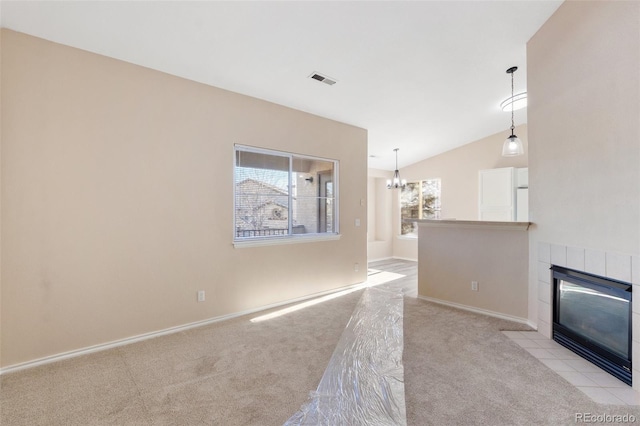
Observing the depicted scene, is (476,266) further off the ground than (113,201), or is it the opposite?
(113,201)

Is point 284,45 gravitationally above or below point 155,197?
above

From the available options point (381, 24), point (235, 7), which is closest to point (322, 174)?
point (381, 24)

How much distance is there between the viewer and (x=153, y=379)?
2.14 metres

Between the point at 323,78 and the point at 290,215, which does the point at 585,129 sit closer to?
the point at 323,78

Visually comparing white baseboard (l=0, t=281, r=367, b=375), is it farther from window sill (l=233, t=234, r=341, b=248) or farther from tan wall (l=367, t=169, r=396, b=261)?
tan wall (l=367, t=169, r=396, b=261)

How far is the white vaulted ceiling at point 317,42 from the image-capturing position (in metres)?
2.22

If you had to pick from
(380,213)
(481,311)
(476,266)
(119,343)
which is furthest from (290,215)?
(380,213)

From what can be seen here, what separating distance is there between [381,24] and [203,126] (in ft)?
6.78

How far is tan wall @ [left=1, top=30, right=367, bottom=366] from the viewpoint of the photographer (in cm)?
230

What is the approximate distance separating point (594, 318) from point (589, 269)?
1.31ft

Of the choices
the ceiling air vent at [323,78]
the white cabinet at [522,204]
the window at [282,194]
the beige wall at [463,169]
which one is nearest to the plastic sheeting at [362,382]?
the window at [282,194]

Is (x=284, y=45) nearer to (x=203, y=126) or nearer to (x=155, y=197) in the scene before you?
(x=203, y=126)

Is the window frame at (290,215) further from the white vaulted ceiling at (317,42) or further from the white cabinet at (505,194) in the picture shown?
the white cabinet at (505,194)

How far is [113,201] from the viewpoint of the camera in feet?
8.77
